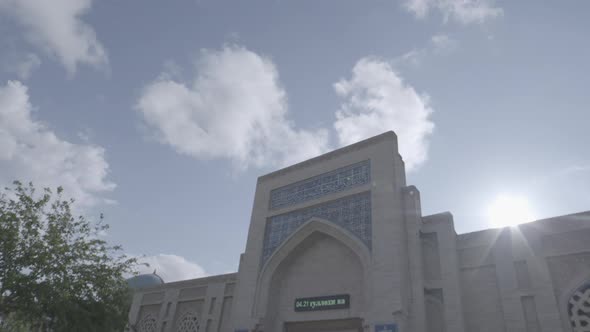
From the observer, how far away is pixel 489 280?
13.2 metres

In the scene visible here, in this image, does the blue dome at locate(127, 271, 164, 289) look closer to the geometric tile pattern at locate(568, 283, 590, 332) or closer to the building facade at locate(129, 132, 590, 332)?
the building facade at locate(129, 132, 590, 332)

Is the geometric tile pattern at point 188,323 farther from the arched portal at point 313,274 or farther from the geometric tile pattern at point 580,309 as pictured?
the geometric tile pattern at point 580,309

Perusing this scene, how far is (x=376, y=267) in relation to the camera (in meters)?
14.3

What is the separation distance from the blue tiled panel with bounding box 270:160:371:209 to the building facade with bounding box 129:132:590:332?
57mm

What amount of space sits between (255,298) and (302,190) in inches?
197

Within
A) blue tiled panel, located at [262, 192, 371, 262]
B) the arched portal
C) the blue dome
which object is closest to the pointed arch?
the arched portal

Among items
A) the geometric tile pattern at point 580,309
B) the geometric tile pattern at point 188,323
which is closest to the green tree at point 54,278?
the geometric tile pattern at point 188,323

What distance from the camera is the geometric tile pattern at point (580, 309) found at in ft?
37.1

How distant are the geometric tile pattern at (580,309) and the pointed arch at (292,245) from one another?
21.0 ft

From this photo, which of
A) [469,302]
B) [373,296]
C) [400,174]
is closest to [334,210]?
[400,174]

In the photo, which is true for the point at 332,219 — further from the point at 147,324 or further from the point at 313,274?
the point at 147,324

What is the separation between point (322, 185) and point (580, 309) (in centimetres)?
986

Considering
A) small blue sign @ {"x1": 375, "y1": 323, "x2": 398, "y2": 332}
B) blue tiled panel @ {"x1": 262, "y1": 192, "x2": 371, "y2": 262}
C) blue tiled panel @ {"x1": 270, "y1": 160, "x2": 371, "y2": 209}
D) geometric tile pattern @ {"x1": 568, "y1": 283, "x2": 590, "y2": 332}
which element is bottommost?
small blue sign @ {"x1": 375, "y1": 323, "x2": 398, "y2": 332}

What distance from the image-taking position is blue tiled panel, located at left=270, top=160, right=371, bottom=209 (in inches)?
672
